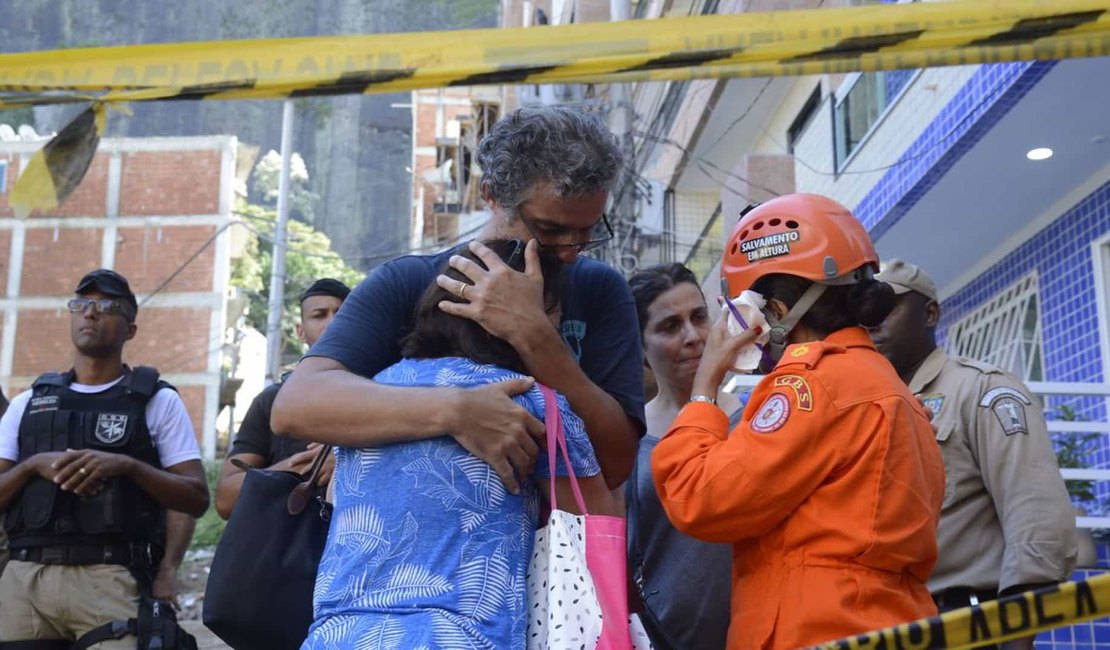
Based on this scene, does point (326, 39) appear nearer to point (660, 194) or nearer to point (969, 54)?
point (969, 54)

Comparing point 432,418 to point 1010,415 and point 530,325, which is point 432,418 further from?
point 1010,415

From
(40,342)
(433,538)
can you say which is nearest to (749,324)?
(433,538)

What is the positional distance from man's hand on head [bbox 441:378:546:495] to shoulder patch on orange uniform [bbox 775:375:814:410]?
2.18 feet

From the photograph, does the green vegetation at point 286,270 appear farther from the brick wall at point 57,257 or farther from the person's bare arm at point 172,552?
the person's bare arm at point 172,552

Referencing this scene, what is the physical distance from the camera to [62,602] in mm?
5504

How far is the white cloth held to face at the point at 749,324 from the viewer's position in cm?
309

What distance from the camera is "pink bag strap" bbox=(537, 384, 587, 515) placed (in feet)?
8.24

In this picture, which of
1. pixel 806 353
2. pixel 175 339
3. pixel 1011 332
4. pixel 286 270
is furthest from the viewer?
pixel 286 270

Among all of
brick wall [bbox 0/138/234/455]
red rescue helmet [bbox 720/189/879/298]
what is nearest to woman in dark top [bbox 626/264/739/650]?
red rescue helmet [bbox 720/189/879/298]

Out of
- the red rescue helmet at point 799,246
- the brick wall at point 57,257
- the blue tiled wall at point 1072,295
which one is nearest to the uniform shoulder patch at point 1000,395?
the red rescue helmet at point 799,246

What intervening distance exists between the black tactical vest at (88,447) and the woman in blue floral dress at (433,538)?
137 inches

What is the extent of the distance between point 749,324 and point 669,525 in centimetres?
121

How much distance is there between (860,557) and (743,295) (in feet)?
2.29

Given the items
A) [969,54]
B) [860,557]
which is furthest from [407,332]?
[969,54]
